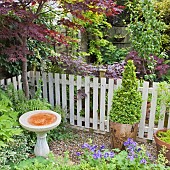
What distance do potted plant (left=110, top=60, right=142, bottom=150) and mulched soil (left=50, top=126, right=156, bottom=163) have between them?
459 millimetres

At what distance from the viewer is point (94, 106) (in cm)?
378

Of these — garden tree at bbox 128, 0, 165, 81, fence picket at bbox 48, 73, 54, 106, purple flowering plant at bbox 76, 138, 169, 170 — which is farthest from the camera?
garden tree at bbox 128, 0, 165, 81

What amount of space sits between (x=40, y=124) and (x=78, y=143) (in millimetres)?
934

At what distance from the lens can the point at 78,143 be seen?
354 centimetres

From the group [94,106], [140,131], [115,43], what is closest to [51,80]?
[94,106]

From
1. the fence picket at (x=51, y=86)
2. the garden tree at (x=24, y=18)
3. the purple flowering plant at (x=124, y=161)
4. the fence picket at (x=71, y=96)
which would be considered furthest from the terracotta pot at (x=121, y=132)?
the garden tree at (x=24, y=18)

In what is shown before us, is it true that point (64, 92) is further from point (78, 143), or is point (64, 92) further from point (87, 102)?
point (78, 143)

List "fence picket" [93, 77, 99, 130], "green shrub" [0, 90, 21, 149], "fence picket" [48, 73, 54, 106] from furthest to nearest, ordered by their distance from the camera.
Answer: "fence picket" [48, 73, 54, 106], "fence picket" [93, 77, 99, 130], "green shrub" [0, 90, 21, 149]

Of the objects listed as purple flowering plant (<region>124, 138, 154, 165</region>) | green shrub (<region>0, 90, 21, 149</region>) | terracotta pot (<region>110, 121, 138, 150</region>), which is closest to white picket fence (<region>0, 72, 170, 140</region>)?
terracotta pot (<region>110, 121, 138, 150</region>)

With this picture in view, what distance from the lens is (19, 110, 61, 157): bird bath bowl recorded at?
9.04 feet

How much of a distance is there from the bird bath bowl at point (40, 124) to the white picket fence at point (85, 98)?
83 centimetres

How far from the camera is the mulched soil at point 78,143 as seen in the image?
3317 millimetres

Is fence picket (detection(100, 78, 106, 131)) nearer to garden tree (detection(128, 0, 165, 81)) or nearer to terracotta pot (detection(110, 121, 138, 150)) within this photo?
terracotta pot (detection(110, 121, 138, 150))

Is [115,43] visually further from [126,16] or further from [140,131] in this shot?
[140,131]
